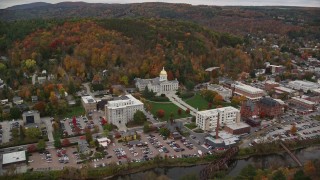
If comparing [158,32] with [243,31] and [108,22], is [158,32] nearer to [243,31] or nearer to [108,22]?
[108,22]

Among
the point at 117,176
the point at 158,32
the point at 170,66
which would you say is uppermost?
the point at 158,32

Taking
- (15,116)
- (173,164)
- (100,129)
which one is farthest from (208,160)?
(15,116)

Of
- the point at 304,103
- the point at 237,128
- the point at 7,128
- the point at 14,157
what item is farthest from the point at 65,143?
the point at 304,103

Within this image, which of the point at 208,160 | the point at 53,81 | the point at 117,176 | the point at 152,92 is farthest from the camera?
the point at 53,81

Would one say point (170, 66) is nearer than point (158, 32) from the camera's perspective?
→ Yes

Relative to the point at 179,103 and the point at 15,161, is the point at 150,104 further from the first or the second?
the point at 15,161

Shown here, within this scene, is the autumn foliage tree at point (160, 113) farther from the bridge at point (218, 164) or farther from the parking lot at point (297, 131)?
the parking lot at point (297, 131)

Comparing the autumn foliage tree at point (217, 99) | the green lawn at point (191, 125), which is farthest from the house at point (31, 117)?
the autumn foliage tree at point (217, 99)
